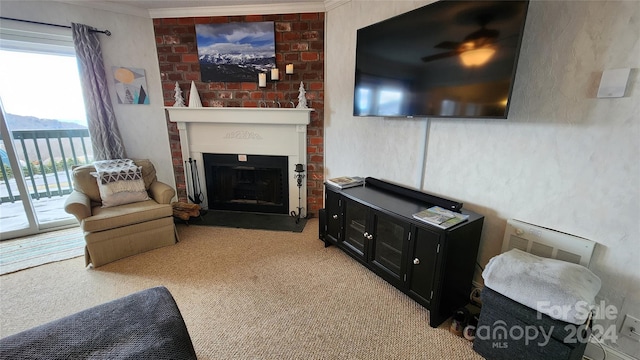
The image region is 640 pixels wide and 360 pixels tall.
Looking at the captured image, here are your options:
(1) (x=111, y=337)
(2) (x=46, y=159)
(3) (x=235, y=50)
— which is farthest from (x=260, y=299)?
(2) (x=46, y=159)

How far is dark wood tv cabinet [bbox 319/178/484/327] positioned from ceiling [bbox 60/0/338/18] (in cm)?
→ 189

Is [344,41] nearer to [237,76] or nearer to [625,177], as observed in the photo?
[237,76]

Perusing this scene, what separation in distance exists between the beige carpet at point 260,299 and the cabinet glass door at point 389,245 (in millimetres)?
175

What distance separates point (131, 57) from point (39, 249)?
7.10ft

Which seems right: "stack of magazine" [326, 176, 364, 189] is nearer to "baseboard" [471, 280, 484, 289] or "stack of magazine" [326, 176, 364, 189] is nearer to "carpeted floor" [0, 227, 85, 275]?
"baseboard" [471, 280, 484, 289]

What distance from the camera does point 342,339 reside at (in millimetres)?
1487

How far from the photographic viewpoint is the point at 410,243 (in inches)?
65.5

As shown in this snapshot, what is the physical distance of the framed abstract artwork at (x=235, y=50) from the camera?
271cm

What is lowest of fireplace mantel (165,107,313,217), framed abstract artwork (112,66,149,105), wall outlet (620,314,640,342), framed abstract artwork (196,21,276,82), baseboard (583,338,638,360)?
baseboard (583,338,638,360)

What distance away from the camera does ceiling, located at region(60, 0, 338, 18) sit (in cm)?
257

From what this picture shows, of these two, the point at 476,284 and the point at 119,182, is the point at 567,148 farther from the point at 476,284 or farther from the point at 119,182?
the point at 119,182

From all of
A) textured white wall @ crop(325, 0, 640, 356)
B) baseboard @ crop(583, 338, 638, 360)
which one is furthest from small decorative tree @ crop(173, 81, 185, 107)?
baseboard @ crop(583, 338, 638, 360)

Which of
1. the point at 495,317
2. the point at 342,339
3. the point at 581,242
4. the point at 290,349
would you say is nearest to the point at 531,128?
the point at 581,242

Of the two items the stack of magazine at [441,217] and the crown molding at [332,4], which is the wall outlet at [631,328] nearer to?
the stack of magazine at [441,217]
